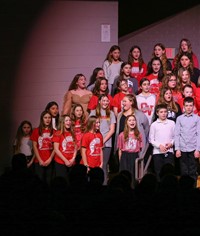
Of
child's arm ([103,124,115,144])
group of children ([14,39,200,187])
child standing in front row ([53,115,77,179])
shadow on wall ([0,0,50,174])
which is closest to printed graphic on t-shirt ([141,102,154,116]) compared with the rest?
group of children ([14,39,200,187])

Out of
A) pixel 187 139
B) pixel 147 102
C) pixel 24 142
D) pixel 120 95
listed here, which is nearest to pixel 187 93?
pixel 147 102

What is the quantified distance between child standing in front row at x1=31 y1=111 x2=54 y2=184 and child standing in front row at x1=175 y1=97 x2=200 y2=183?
180 centimetres

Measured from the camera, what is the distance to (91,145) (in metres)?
9.25

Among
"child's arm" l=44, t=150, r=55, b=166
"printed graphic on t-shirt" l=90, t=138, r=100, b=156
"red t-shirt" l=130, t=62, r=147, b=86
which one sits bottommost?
"child's arm" l=44, t=150, r=55, b=166

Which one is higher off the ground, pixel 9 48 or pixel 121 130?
pixel 9 48

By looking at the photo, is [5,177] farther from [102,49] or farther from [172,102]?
[102,49]

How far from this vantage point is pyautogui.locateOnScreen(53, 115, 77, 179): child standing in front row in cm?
927

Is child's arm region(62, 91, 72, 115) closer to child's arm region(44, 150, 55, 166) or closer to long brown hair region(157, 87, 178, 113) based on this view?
child's arm region(44, 150, 55, 166)

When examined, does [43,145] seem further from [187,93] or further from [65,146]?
[187,93]

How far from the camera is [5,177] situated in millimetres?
6742

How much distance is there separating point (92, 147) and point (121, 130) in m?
0.56

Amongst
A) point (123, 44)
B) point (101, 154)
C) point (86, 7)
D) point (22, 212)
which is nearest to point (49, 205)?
point (22, 212)

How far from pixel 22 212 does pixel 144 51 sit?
7390 mm

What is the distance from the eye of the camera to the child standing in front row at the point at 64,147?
30.4ft
